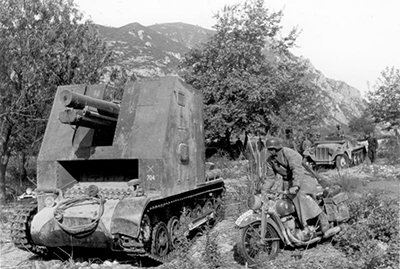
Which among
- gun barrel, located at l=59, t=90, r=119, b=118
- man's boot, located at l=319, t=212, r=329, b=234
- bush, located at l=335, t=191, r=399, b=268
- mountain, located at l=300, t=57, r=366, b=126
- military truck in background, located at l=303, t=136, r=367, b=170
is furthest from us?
mountain, located at l=300, t=57, r=366, b=126

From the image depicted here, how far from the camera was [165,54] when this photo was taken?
72.4m

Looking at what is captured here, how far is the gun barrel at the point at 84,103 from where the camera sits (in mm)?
5801

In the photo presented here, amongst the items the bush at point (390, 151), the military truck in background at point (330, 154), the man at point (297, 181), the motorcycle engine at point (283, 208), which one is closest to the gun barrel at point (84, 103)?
the man at point (297, 181)

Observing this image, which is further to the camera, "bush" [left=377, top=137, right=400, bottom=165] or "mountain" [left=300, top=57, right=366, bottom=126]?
"mountain" [left=300, top=57, right=366, bottom=126]

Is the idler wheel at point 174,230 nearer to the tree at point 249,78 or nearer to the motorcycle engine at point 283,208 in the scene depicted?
the motorcycle engine at point 283,208

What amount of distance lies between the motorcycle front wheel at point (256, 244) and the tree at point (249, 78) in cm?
1443

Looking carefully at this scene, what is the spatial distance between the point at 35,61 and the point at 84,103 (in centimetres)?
510

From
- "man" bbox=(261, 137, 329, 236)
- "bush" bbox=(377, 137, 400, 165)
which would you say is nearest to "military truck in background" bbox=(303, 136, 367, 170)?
"bush" bbox=(377, 137, 400, 165)

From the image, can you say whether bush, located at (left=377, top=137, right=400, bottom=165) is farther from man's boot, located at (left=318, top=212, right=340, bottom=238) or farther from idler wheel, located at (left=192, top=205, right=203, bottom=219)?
man's boot, located at (left=318, top=212, right=340, bottom=238)

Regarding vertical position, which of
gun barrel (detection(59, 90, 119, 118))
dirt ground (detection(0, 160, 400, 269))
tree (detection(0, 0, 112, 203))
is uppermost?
tree (detection(0, 0, 112, 203))

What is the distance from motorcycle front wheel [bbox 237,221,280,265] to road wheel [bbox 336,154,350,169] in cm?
1348

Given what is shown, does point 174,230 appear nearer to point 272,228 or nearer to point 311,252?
point 272,228

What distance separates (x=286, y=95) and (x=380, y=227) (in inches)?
637

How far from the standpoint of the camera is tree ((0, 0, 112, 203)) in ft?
33.4
